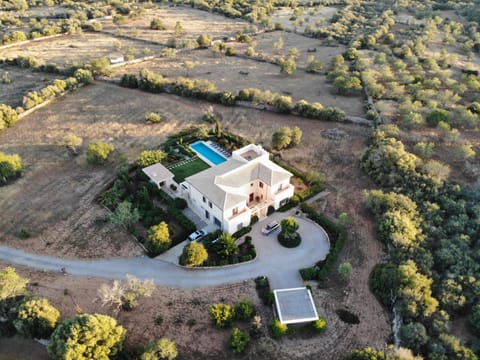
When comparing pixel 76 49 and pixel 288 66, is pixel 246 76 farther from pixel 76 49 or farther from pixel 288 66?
pixel 76 49

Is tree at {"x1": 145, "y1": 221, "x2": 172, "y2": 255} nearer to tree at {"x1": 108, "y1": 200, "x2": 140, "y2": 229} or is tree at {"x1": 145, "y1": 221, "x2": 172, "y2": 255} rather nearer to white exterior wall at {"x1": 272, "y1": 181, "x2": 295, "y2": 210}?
tree at {"x1": 108, "y1": 200, "x2": 140, "y2": 229}

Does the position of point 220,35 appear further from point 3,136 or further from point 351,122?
point 3,136

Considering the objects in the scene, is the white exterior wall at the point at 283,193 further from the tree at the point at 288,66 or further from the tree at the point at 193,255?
the tree at the point at 288,66

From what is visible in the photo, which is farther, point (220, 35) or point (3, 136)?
point (220, 35)

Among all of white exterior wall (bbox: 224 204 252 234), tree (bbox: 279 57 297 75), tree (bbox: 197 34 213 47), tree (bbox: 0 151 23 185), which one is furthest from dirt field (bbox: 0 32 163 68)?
white exterior wall (bbox: 224 204 252 234)

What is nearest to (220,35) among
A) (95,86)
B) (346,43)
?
(346,43)
